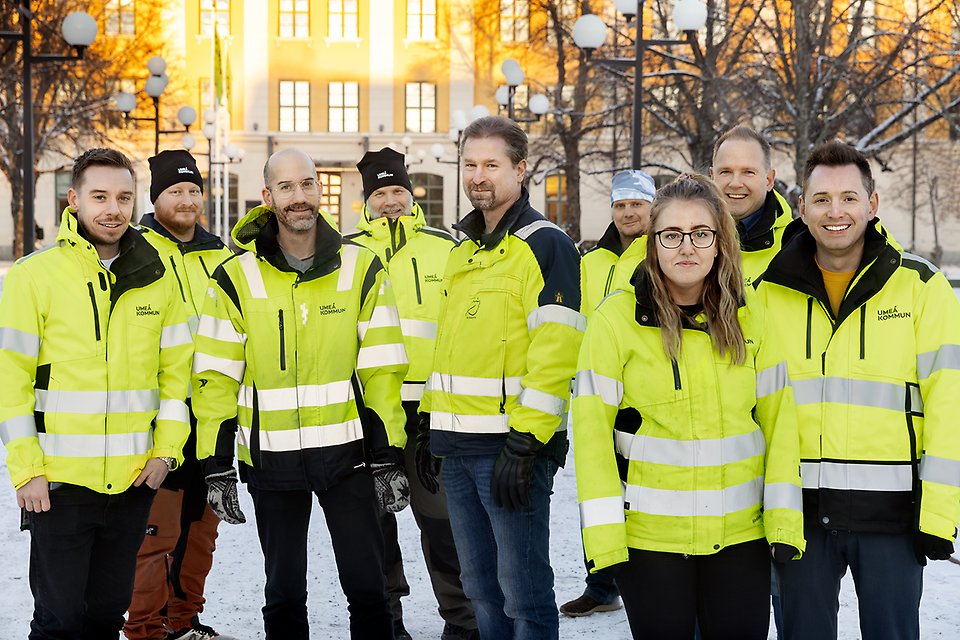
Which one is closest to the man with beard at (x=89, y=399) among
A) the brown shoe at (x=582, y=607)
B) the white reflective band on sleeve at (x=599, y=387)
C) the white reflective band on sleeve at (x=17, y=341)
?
the white reflective band on sleeve at (x=17, y=341)

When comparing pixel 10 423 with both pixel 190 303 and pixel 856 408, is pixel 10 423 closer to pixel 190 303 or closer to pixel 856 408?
pixel 190 303

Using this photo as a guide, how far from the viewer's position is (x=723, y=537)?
122 inches

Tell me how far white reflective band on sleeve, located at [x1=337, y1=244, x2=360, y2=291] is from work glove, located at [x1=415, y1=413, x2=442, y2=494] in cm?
58

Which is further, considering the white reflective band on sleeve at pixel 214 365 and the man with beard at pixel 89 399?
the white reflective band on sleeve at pixel 214 365

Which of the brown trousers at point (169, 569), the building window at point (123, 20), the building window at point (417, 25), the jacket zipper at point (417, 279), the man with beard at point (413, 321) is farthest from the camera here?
the building window at point (417, 25)

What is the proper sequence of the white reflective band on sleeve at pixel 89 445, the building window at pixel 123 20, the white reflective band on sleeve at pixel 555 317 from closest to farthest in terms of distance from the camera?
the white reflective band on sleeve at pixel 555 317 < the white reflective band on sleeve at pixel 89 445 < the building window at pixel 123 20

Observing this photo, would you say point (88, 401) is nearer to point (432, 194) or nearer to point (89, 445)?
point (89, 445)

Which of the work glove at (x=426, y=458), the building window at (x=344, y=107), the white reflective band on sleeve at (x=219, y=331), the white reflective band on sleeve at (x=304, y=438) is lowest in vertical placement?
the work glove at (x=426, y=458)

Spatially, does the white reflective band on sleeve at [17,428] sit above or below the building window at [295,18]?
below

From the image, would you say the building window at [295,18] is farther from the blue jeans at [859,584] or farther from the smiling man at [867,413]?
the blue jeans at [859,584]

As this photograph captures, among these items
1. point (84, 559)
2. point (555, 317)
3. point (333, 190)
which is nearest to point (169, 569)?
point (84, 559)

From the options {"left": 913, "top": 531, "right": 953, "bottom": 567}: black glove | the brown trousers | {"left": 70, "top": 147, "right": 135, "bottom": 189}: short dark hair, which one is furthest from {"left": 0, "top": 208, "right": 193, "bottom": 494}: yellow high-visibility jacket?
{"left": 913, "top": 531, "right": 953, "bottom": 567}: black glove

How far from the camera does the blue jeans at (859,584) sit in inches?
129

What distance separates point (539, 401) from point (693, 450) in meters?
0.64
